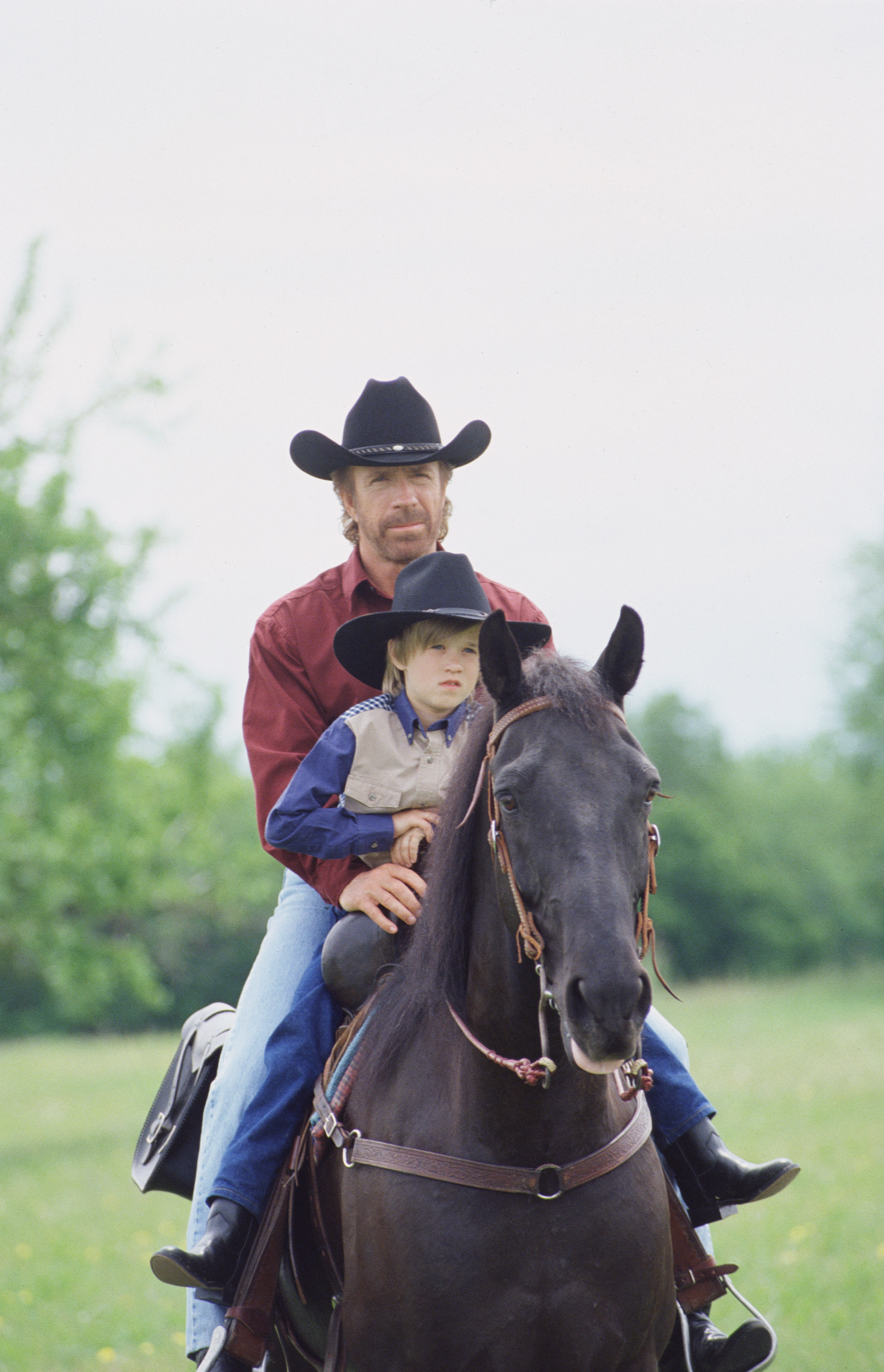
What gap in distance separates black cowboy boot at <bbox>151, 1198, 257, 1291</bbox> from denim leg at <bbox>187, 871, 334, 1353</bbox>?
5.1 inches

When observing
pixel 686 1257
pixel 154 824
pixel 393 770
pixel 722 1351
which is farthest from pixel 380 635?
pixel 154 824

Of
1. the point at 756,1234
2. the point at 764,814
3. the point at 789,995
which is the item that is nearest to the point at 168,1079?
the point at 756,1234

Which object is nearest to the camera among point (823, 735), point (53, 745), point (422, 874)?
point (422, 874)

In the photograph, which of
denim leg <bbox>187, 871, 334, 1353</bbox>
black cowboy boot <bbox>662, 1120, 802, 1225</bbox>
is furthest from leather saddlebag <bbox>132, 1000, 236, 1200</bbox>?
black cowboy boot <bbox>662, 1120, 802, 1225</bbox>

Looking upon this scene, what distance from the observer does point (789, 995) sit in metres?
43.8

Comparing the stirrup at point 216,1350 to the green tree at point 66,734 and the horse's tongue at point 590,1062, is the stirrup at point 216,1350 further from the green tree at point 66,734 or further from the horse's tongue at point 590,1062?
the green tree at point 66,734

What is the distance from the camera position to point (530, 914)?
10.0 ft

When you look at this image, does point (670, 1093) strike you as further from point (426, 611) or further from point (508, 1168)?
point (426, 611)

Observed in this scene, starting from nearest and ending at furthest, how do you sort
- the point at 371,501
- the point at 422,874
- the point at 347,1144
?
the point at 347,1144 < the point at 422,874 < the point at 371,501

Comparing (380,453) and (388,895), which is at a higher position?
(380,453)

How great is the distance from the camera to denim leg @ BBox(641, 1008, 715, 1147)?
4250 millimetres

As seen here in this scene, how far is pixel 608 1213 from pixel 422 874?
112 centimetres

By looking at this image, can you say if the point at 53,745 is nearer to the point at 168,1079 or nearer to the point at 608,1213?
the point at 168,1079

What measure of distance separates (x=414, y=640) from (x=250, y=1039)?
1451mm
